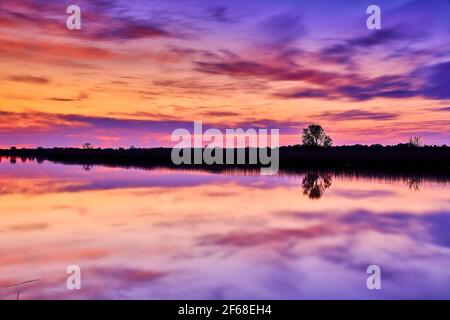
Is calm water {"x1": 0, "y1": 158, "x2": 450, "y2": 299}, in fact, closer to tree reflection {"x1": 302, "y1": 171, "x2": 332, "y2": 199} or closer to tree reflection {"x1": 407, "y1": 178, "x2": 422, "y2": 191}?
tree reflection {"x1": 302, "y1": 171, "x2": 332, "y2": 199}

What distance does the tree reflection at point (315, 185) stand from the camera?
65.8 feet

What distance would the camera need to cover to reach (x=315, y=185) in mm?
23438

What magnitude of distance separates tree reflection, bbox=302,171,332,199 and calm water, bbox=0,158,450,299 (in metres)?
0.37

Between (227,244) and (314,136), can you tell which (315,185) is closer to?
(227,244)

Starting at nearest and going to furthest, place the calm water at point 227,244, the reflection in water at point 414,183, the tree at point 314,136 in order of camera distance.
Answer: the calm water at point 227,244 < the reflection in water at point 414,183 < the tree at point 314,136

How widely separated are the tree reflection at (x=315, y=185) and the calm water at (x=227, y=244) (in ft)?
1.22

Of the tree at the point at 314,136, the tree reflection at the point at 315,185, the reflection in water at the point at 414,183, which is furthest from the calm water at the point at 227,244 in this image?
the tree at the point at 314,136

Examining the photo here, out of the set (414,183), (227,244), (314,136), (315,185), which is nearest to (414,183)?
(414,183)

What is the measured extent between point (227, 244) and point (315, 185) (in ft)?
44.2

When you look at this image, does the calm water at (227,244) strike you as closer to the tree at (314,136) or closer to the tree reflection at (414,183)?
the tree reflection at (414,183)

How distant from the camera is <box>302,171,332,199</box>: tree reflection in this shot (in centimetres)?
2006

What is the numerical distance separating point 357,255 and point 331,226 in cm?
307
